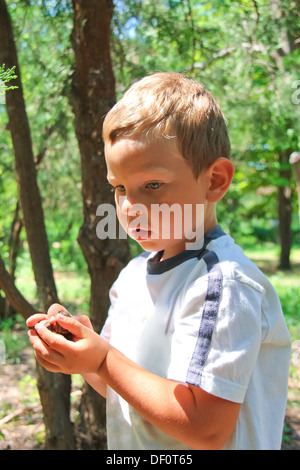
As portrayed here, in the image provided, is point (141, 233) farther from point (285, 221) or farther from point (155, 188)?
point (285, 221)

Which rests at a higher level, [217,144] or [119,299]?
[217,144]

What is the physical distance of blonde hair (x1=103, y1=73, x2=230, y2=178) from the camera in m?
1.05

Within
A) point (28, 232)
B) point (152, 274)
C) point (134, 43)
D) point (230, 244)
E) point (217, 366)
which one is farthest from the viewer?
point (134, 43)

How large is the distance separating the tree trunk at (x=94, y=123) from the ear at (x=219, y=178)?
120 centimetres

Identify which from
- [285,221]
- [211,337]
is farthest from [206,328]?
[285,221]

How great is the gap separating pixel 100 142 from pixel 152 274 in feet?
3.96

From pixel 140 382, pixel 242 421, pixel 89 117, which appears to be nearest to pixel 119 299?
pixel 140 382

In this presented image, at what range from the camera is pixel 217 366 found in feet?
3.00

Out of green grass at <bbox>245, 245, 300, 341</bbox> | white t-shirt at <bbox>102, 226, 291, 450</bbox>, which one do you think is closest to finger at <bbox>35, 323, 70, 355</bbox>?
white t-shirt at <bbox>102, 226, 291, 450</bbox>

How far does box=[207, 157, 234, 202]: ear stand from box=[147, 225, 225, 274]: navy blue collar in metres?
0.08

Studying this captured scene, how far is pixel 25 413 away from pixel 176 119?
9.71 feet

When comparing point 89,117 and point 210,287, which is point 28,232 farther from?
point 210,287

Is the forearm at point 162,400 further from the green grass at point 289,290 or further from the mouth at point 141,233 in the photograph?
the green grass at point 289,290

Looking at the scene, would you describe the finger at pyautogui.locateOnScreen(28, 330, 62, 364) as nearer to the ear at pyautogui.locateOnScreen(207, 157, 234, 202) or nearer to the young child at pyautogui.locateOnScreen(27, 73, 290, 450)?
the young child at pyautogui.locateOnScreen(27, 73, 290, 450)
